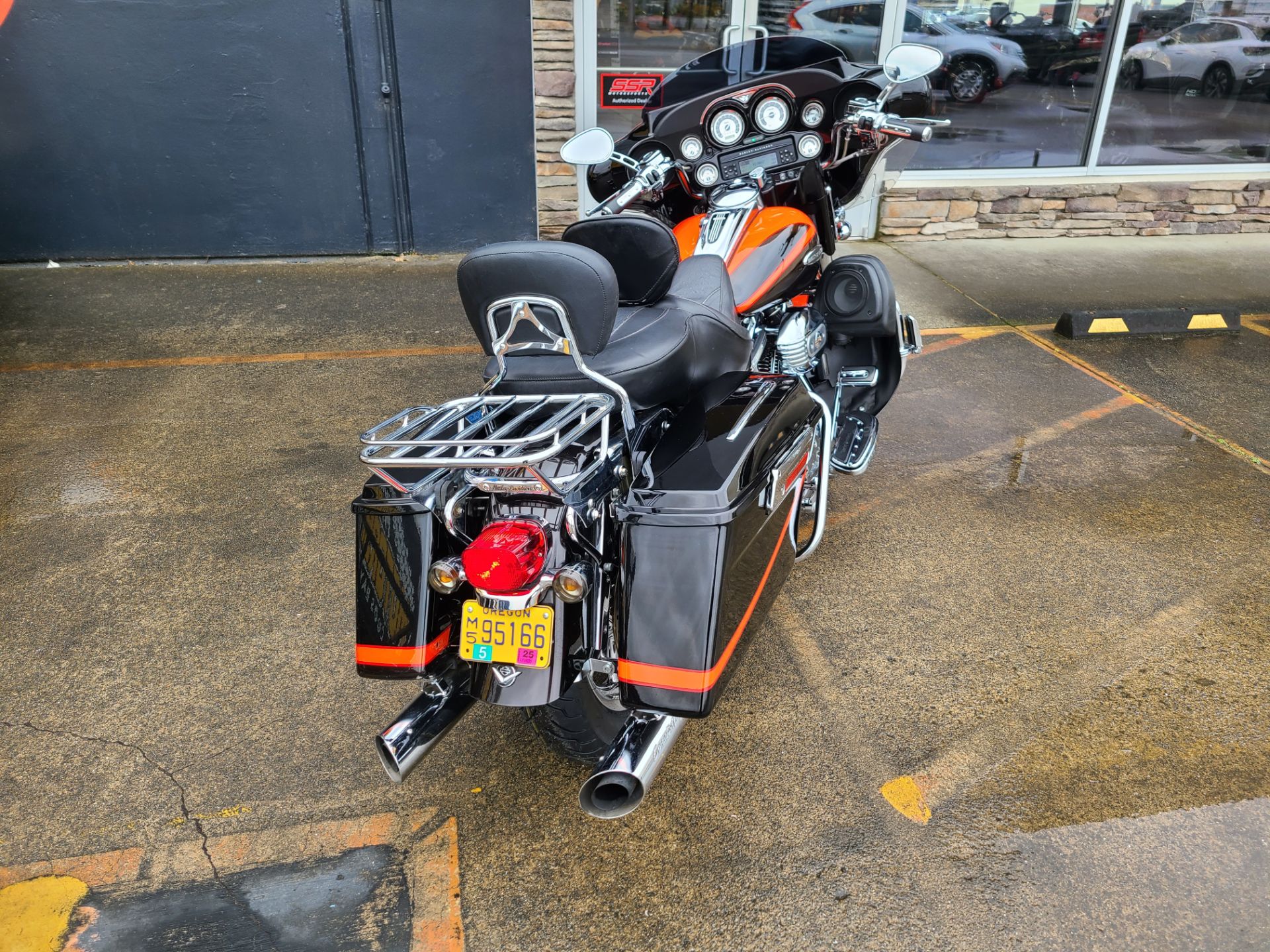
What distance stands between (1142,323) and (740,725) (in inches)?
178

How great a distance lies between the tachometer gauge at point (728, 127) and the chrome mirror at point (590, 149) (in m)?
0.38

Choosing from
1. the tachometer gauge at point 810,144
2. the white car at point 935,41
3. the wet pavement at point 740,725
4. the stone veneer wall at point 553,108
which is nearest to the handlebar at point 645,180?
the tachometer gauge at point 810,144

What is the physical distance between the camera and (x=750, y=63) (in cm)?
346

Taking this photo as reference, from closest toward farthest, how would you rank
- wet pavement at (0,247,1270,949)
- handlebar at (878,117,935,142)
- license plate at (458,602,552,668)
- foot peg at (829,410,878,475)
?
license plate at (458,602,552,668), wet pavement at (0,247,1270,949), handlebar at (878,117,935,142), foot peg at (829,410,878,475)

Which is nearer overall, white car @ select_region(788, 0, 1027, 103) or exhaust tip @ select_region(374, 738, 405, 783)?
exhaust tip @ select_region(374, 738, 405, 783)

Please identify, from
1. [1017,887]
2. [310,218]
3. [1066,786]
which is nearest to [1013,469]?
[1066,786]

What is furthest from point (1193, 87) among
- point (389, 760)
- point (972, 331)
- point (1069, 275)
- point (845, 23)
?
point (389, 760)

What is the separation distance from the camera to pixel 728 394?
257 cm

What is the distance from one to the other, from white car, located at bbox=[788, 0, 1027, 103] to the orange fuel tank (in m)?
4.03

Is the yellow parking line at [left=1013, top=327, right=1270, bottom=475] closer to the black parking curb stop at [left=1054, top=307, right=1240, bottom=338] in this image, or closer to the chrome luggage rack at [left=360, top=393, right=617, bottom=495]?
the black parking curb stop at [left=1054, top=307, right=1240, bottom=338]

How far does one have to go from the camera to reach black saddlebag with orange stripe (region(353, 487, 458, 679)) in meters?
2.04

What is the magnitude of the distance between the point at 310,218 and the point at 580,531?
5770mm

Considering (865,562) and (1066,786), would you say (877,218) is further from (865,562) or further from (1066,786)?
(1066,786)

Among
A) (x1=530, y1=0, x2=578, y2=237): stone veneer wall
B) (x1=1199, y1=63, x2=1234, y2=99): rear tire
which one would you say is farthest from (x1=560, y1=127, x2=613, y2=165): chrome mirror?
(x1=1199, y1=63, x2=1234, y2=99): rear tire
